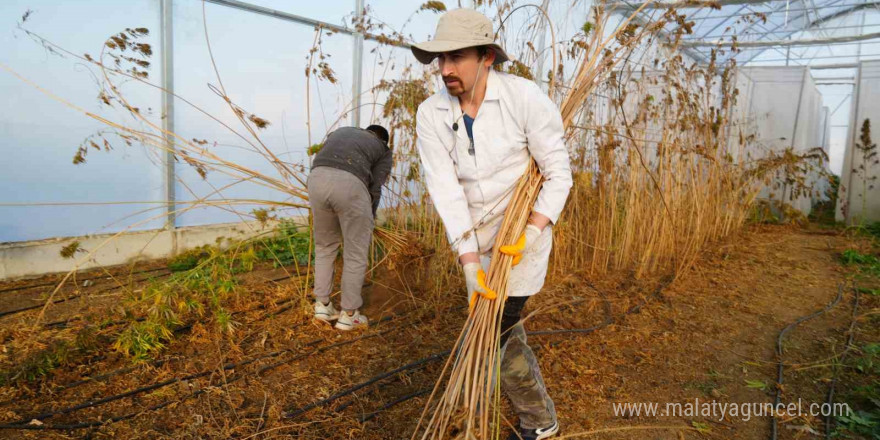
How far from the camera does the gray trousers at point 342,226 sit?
2.73 m

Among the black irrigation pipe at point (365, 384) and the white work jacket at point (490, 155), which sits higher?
the white work jacket at point (490, 155)

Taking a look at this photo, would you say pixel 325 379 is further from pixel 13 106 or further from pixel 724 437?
pixel 13 106

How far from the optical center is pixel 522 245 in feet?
5.38

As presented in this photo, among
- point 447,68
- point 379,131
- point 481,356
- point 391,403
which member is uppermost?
point 447,68

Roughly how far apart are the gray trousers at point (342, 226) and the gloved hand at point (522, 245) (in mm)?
1296

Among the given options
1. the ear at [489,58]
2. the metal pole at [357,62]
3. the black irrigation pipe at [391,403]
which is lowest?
the black irrigation pipe at [391,403]

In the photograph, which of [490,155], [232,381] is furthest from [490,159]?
[232,381]

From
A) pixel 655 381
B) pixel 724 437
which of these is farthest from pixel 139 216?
pixel 724 437

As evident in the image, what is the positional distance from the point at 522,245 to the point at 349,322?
159 cm

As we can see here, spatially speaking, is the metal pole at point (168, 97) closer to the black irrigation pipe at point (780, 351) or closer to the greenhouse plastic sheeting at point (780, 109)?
the black irrigation pipe at point (780, 351)

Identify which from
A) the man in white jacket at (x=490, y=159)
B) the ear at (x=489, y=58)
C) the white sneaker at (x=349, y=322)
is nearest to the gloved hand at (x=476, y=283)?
the man in white jacket at (x=490, y=159)

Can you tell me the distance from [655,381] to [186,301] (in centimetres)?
240

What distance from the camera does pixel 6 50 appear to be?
3.34 meters

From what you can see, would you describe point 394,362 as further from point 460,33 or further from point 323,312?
point 460,33
